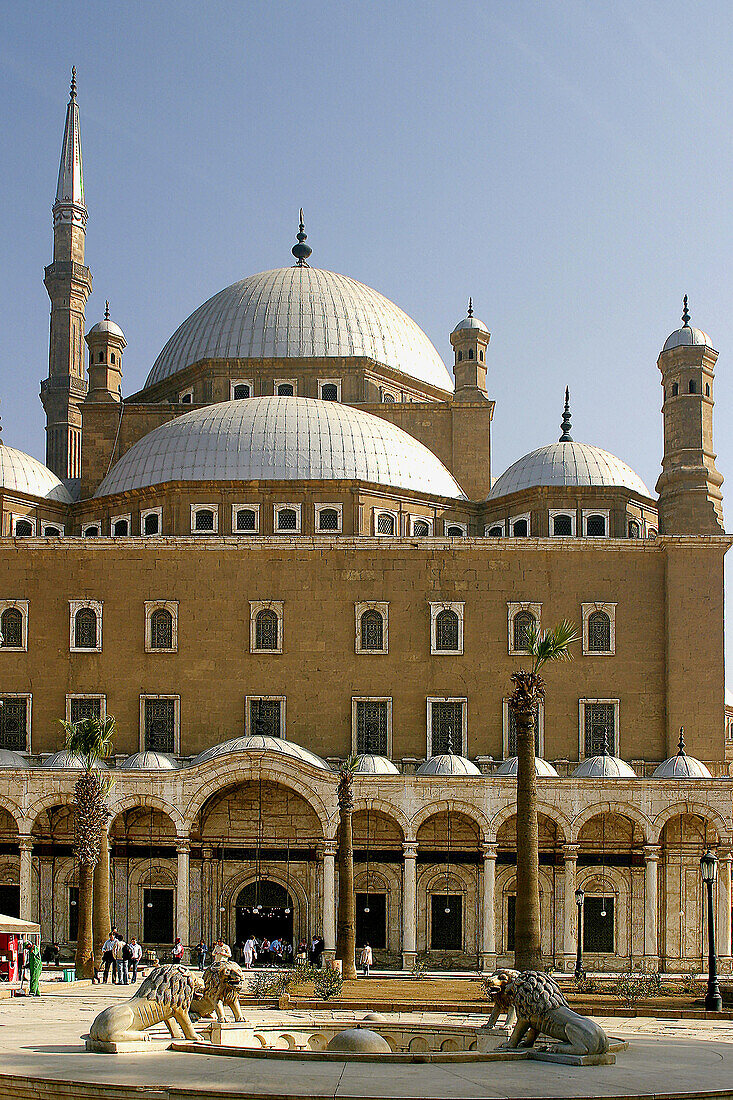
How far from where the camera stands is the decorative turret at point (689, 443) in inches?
1602

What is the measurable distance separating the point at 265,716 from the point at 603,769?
29.1 feet

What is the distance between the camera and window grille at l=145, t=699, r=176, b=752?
38.5m

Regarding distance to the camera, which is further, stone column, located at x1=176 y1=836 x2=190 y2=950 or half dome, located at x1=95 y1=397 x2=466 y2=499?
half dome, located at x1=95 y1=397 x2=466 y2=499

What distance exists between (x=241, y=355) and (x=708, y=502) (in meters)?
16.4

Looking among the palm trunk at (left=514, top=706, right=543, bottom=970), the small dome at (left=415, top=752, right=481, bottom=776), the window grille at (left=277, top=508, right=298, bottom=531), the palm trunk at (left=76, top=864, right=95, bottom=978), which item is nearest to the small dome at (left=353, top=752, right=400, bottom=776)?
the small dome at (left=415, top=752, right=481, bottom=776)

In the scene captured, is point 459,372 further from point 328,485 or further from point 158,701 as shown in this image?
point 158,701

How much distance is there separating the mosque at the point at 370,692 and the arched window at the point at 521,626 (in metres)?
0.06

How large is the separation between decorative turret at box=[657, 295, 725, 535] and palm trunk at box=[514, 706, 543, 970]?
17.7 metres

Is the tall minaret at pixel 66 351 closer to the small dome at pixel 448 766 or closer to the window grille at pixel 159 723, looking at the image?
the window grille at pixel 159 723

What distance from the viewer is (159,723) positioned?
38.6 m

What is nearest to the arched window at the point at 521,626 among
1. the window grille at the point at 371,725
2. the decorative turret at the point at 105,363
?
the window grille at the point at 371,725

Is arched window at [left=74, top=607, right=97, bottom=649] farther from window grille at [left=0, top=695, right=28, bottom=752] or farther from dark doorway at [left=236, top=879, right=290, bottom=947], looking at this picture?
dark doorway at [left=236, top=879, right=290, bottom=947]

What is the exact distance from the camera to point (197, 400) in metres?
48.2

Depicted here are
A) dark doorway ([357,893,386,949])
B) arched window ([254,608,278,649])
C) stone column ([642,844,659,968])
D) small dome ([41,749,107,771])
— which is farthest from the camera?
arched window ([254,608,278,649])
